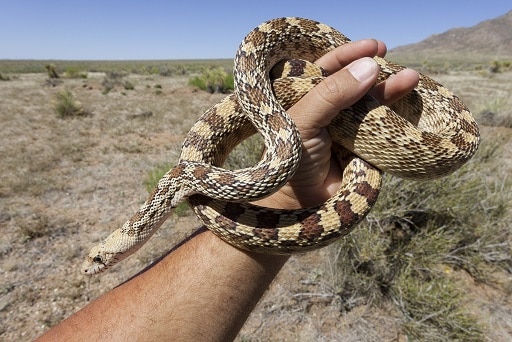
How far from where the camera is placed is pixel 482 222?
247 inches

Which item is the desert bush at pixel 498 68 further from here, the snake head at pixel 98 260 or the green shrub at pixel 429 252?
the snake head at pixel 98 260

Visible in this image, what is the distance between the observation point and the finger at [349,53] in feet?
11.3

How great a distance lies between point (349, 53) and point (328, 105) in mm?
950

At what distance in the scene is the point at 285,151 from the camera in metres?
2.85

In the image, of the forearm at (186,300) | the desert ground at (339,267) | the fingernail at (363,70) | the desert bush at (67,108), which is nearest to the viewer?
the forearm at (186,300)

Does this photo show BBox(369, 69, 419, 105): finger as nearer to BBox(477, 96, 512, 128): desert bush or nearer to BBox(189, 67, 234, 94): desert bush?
BBox(477, 96, 512, 128): desert bush

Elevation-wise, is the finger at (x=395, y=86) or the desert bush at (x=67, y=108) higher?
the finger at (x=395, y=86)

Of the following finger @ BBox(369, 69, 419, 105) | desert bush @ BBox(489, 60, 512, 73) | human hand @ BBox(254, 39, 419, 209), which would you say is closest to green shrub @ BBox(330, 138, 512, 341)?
human hand @ BBox(254, 39, 419, 209)

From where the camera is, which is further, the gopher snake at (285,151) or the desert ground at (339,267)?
the desert ground at (339,267)

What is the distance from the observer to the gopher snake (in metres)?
2.88

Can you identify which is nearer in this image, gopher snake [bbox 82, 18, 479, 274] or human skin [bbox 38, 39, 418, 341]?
human skin [bbox 38, 39, 418, 341]

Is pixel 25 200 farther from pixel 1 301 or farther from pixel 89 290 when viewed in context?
pixel 89 290

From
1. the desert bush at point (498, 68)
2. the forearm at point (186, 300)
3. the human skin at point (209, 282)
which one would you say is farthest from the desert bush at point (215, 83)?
the desert bush at point (498, 68)

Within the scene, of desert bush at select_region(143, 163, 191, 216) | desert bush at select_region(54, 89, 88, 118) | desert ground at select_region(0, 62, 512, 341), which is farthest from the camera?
desert bush at select_region(54, 89, 88, 118)
